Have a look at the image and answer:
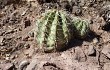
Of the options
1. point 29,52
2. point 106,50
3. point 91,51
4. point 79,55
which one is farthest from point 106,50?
point 29,52

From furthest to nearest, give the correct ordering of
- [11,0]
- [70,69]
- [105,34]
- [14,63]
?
[11,0], [105,34], [14,63], [70,69]

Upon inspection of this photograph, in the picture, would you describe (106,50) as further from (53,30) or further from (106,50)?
(53,30)

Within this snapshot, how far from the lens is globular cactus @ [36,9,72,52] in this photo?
3643mm

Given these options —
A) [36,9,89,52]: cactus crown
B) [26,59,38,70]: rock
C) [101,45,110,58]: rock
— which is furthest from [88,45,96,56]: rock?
[26,59,38,70]: rock

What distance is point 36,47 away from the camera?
3949 mm

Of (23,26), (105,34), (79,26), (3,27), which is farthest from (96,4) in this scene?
(3,27)

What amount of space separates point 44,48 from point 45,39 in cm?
14

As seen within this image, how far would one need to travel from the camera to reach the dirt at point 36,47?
12.0 feet

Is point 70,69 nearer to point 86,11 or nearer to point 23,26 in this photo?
point 23,26

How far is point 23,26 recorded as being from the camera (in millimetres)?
4352

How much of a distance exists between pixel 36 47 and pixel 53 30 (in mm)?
462

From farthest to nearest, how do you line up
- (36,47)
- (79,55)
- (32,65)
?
(36,47) → (79,55) → (32,65)

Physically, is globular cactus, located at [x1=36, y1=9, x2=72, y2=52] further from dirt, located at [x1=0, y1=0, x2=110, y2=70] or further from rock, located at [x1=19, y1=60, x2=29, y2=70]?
rock, located at [x1=19, y1=60, x2=29, y2=70]

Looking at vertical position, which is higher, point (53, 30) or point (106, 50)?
point (53, 30)
